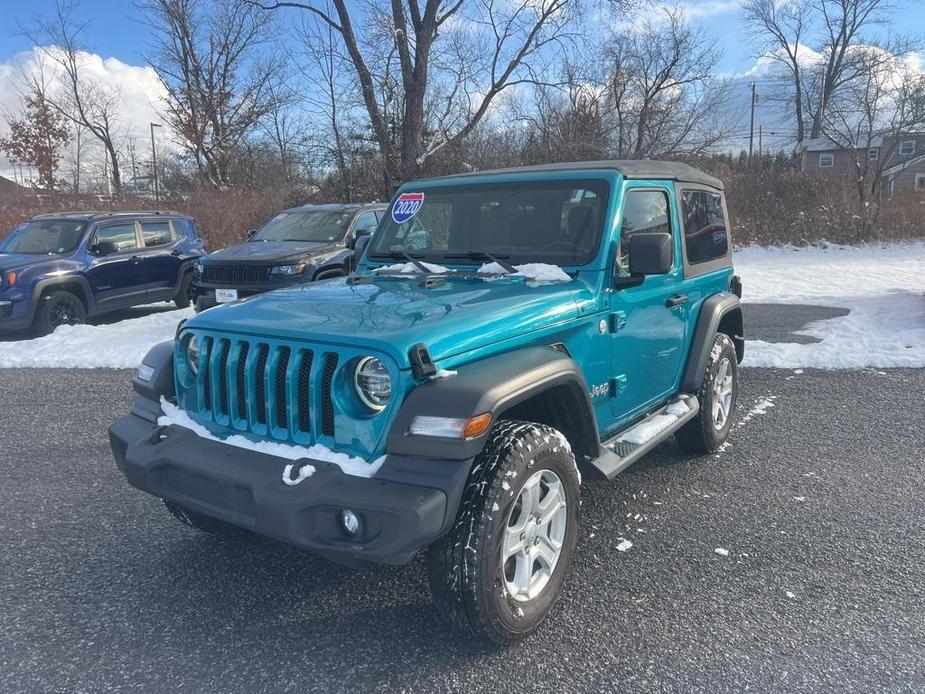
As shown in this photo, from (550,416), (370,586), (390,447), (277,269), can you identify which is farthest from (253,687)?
(277,269)

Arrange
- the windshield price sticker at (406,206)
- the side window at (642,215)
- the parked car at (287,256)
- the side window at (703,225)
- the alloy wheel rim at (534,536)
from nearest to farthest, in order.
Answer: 1. the alloy wheel rim at (534,536)
2. the side window at (642,215)
3. the windshield price sticker at (406,206)
4. the side window at (703,225)
5. the parked car at (287,256)

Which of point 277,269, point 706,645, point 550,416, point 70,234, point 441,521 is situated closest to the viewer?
point 441,521

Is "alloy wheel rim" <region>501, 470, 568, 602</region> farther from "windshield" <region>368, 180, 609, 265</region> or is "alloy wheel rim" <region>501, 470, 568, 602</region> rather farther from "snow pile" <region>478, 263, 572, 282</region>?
"windshield" <region>368, 180, 609, 265</region>

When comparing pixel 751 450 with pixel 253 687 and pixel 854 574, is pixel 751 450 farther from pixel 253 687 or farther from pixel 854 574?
pixel 253 687

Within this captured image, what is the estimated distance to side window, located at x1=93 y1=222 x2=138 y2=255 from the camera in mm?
10070

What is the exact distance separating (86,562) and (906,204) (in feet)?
87.1

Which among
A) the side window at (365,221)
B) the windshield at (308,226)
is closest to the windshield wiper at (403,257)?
the windshield at (308,226)

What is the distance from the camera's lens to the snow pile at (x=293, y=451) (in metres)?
2.52

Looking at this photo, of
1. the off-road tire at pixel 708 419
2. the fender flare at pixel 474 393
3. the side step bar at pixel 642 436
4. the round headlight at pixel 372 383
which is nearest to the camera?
the fender flare at pixel 474 393

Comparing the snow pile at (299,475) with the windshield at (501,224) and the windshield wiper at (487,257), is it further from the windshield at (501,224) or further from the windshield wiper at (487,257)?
the windshield at (501,224)

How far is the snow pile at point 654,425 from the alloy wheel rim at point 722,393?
1.85 feet

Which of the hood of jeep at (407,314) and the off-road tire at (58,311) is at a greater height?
the hood of jeep at (407,314)

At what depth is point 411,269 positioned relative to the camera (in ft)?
13.0

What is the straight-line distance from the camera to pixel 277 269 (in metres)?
8.94
